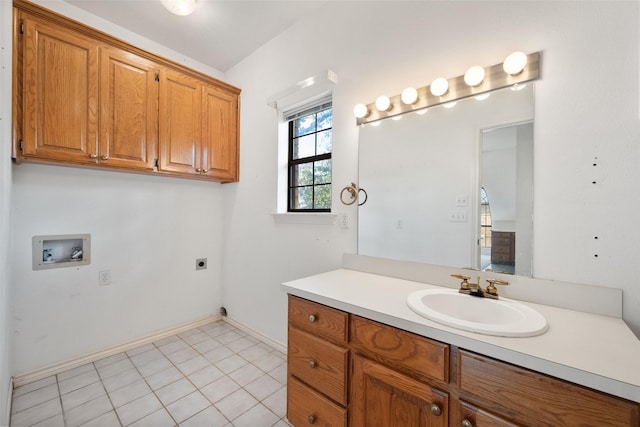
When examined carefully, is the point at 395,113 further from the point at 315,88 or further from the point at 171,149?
the point at 171,149

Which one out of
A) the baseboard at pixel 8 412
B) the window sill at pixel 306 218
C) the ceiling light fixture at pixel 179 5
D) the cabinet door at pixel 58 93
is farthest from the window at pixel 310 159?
the baseboard at pixel 8 412

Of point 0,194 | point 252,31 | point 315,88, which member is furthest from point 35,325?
point 252,31

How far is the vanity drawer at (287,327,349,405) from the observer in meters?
1.14

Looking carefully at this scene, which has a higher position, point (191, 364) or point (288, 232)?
point (288, 232)

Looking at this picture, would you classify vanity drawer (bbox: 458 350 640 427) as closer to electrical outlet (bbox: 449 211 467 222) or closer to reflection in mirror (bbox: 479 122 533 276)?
reflection in mirror (bbox: 479 122 533 276)

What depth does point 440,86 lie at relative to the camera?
53.1 inches

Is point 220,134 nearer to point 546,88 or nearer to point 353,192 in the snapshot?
point 353,192

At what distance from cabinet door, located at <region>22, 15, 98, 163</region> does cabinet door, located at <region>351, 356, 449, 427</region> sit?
2.21 m

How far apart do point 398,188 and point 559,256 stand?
790 millimetres

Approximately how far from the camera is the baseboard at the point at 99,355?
5.84 ft

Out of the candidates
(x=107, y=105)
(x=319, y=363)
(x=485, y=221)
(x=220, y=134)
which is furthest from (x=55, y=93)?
(x=485, y=221)

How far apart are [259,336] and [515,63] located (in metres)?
2.63

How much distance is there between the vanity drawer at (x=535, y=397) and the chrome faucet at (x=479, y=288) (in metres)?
0.43

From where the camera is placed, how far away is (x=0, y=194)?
A: 1.10 metres
